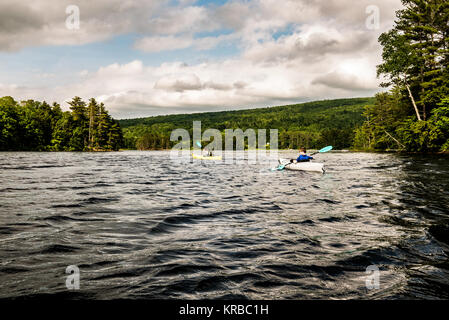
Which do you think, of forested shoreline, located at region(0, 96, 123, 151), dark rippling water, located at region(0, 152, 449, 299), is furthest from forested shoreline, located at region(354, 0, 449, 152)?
forested shoreline, located at region(0, 96, 123, 151)

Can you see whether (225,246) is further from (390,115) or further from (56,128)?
(56,128)

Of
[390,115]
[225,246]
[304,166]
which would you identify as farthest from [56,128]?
[225,246]

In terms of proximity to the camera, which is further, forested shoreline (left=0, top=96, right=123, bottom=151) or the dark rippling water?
forested shoreline (left=0, top=96, right=123, bottom=151)

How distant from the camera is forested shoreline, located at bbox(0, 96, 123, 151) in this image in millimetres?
66875

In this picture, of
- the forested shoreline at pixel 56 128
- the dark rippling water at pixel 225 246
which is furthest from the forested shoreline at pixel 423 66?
the forested shoreline at pixel 56 128

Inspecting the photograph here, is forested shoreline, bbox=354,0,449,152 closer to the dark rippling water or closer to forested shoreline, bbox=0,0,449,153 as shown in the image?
forested shoreline, bbox=0,0,449,153

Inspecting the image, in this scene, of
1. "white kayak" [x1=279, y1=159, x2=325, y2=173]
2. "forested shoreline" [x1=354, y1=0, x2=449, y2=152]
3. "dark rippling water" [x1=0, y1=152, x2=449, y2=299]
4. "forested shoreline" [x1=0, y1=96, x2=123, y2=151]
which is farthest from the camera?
"forested shoreline" [x1=0, y1=96, x2=123, y2=151]

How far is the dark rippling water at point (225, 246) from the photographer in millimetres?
3879

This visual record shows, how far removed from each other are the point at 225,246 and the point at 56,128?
84086 mm

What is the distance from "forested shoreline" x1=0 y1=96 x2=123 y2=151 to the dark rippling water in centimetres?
7065

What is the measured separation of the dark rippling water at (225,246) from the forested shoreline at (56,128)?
70.7m

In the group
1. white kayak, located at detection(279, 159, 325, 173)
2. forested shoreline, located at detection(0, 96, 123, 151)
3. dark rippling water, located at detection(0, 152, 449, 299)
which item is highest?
forested shoreline, located at detection(0, 96, 123, 151)

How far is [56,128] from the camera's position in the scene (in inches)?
2985

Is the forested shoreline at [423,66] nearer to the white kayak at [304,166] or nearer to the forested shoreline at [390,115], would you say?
the forested shoreline at [390,115]
